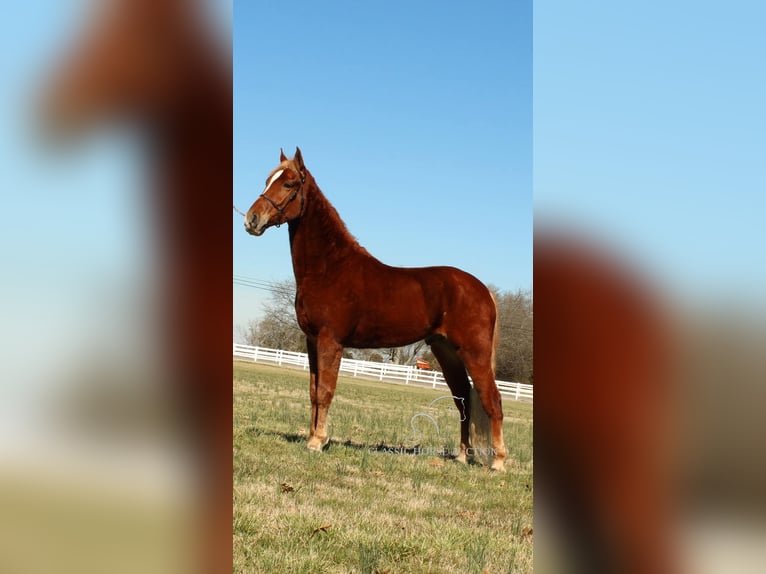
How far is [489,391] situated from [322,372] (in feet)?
2.93

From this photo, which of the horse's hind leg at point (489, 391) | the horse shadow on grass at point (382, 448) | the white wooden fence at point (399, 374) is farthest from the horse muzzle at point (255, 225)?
the horse's hind leg at point (489, 391)

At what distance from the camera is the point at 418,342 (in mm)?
3422

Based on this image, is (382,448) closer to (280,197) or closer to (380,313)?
(380,313)

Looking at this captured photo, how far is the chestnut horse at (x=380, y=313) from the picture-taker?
10.4 ft
